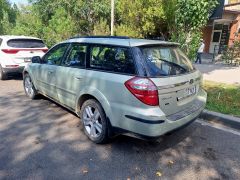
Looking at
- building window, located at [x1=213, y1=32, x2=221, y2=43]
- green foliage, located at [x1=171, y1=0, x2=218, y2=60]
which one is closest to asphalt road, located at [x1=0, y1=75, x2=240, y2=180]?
green foliage, located at [x1=171, y1=0, x2=218, y2=60]

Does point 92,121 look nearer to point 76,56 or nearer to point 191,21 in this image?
point 76,56

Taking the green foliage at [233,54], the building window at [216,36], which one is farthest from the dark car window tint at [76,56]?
the building window at [216,36]

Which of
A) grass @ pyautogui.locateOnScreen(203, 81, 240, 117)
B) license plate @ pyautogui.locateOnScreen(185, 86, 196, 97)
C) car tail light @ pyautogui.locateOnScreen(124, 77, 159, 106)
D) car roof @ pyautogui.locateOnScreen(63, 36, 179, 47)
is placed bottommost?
grass @ pyautogui.locateOnScreen(203, 81, 240, 117)

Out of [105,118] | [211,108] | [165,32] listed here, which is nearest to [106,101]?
[105,118]

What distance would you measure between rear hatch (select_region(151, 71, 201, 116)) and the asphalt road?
0.61 m

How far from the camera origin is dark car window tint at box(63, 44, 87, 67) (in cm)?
407

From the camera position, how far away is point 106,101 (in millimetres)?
3445

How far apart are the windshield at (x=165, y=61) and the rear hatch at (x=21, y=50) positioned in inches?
225

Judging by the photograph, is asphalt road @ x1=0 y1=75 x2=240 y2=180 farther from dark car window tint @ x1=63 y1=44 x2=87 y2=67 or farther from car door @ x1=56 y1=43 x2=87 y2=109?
dark car window tint @ x1=63 y1=44 x2=87 y2=67

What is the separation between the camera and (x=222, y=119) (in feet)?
15.6

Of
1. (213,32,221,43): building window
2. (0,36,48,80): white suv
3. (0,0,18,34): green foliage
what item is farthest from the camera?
(0,0,18,34): green foliage

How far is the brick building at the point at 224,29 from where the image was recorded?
50.0 feet

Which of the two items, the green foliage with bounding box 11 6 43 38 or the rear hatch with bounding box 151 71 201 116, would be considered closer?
the rear hatch with bounding box 151 71 201 116

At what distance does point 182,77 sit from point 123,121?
109 cm
